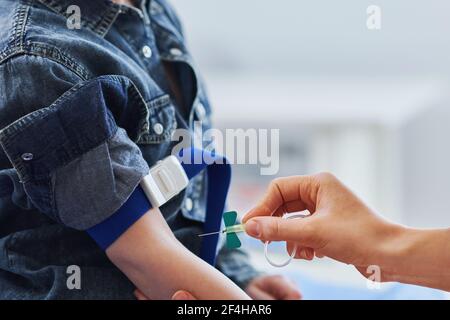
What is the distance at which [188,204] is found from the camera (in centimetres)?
52

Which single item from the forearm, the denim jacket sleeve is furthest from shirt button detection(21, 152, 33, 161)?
the forearm

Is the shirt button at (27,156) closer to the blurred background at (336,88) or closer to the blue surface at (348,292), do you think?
the blue surface at (348,292)

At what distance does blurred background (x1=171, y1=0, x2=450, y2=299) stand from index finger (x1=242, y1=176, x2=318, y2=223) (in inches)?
22.8

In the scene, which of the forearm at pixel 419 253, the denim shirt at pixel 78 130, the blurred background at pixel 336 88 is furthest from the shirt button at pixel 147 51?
the blurred background at pixel 336 88

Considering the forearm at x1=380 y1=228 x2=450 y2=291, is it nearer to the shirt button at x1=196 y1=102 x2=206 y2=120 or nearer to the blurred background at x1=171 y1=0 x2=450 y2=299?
the shirt button at x1=196 y1=102 x2=206 y2=120

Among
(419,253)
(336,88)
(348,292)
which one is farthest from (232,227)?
(336,88)

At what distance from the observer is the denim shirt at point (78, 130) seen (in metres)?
0.39

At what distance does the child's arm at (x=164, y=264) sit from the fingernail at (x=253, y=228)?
4 cm

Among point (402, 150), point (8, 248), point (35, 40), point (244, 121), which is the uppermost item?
point (35, 40)

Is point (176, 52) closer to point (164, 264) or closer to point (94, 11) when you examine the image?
point (94, 11)
